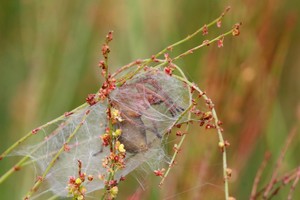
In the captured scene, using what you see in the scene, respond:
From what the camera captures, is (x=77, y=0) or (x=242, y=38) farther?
(x=77, y=0)

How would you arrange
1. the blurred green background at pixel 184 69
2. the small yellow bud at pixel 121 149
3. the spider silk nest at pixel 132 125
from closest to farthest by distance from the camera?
the small yellow bud at pixel 121 149
the spider silk nest at pixel 132 125
the blurred green background at pixel 184 69

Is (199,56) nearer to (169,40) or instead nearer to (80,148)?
(169,40)

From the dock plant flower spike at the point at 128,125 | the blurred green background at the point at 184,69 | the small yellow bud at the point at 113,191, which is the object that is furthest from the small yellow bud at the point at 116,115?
the blurred green background at the point at 184,69

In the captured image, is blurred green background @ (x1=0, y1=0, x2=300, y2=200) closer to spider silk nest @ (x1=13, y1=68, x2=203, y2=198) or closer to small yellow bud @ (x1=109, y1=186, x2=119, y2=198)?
spider silk nest @ (x1=13, y1=68, x2=203, y2=198)

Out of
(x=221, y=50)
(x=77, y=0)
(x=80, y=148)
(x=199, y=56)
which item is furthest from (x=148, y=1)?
(x=80, y=148)

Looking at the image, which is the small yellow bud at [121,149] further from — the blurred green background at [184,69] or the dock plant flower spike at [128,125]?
the blurred green background at [184,69]

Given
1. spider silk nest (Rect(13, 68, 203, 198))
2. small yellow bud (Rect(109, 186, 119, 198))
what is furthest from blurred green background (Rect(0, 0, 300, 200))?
small yellow bud (Rect(109, 186, 119, 198))

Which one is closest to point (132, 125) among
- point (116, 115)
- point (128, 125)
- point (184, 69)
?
point (128, 125)

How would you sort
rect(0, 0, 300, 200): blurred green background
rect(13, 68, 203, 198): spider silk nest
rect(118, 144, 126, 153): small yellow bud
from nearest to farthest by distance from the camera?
rect(118, 144, 126, 153): small yellow bud < rect(13, 68, 203, 198): spider silk nest < rect(0, 0, 300, 200): blurred green background
